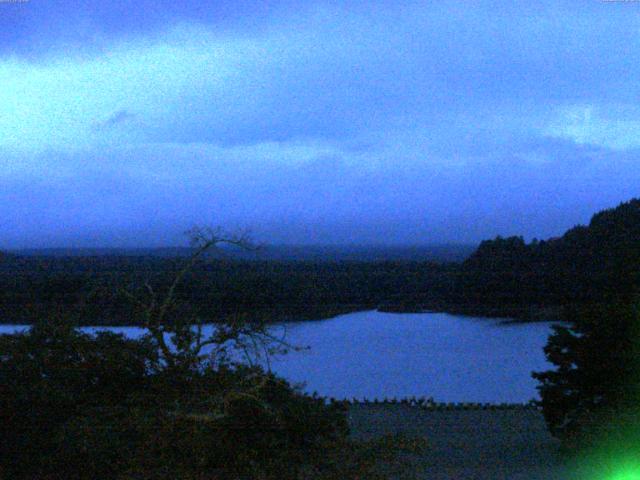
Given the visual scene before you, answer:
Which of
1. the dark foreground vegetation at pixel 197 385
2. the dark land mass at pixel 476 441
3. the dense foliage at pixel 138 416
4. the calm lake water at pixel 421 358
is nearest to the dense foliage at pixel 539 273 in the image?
the calm lake water at pixel 421 358

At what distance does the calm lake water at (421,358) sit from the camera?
6699mm

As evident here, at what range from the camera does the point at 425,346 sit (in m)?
6.96

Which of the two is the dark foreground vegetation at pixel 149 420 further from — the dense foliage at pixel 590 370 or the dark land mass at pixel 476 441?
the dense foliage at pixel 590 370

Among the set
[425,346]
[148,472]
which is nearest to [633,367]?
[425,346]

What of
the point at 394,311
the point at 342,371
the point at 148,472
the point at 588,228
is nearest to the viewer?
the point at 148,472

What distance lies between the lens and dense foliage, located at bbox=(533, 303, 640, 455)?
5.89m

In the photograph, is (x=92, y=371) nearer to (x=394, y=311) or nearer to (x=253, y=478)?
(x=253, y=478)

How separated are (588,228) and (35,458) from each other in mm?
7000

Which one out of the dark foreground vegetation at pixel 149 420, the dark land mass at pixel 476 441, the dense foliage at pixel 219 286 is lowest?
the dark land mass at pixel 476 441

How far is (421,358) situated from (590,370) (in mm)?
1527

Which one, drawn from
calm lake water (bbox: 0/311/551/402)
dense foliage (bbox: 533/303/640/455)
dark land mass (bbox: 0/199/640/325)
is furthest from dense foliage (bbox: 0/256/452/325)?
dense foliage (bbox: 533/303/640/455)

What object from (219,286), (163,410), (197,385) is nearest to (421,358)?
(219,286)

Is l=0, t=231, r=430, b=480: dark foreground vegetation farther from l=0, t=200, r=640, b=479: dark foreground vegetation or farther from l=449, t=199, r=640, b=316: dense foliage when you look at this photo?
l=449, t=199, r=640, b=316: dense foliage

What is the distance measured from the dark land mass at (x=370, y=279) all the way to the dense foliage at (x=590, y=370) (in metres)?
0.35
